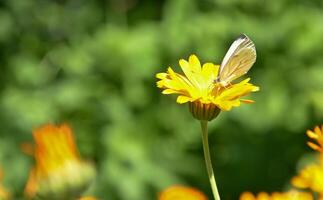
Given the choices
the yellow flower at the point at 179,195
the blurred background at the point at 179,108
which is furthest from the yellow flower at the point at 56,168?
the blurred background at the point at 179,108

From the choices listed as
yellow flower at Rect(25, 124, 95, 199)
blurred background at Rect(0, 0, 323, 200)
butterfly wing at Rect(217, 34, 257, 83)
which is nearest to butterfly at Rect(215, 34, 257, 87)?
butterfly wing at Rect(217, 34, 257, 83)

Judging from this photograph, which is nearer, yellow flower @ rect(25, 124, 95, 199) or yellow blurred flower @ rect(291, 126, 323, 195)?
yellow blurred flower @ rect(291, 126, 323, 195)

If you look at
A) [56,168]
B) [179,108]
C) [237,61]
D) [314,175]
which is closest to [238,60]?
[237,61]

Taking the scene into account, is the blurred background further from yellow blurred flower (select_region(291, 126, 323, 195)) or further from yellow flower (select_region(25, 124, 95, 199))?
yellow blurred flower (select_region(291, 126, 323, 195))

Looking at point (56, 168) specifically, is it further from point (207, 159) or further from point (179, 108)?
point (179, 108)

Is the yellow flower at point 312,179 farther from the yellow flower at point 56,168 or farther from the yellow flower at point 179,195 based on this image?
the yellow flower at point 56,168

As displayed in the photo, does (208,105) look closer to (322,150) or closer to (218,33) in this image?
(322,150)

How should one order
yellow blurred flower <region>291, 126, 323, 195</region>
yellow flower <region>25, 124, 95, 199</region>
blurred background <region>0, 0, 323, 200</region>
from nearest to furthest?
yellow blurred flower <region>291, 126, 323, 195</region> → yellow flower <region>25, 124, 95, 199</region> → blurred background <region>0, 0, 323, 200</region>

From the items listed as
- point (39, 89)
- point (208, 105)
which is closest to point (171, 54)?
point (39, 89)
